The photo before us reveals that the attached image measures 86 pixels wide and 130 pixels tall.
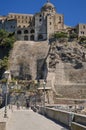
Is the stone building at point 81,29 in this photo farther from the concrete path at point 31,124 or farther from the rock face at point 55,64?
the concrete path at point 31,124

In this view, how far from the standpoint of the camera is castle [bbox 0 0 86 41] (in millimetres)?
84312

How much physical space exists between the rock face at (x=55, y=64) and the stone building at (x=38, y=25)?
4924 mm

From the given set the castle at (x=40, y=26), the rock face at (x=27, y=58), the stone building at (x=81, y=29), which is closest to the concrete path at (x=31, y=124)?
the rock face at (x=27, y=58)

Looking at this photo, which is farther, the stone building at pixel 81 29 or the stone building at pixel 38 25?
the stone building at pixel 81 29

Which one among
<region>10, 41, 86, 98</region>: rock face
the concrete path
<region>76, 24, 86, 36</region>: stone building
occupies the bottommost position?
the concrete path

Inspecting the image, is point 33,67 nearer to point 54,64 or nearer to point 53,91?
point 54,64

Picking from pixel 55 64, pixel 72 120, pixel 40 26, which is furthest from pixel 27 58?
pixel 72 120

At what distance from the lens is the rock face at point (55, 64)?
60750 millimetres

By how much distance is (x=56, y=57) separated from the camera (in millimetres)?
70125

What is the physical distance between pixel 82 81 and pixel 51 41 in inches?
777

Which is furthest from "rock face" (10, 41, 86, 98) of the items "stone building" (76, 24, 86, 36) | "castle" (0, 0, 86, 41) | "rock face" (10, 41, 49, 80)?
"stone building" (76, 24, 86, 36)

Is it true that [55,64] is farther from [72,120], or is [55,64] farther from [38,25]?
[72,120]

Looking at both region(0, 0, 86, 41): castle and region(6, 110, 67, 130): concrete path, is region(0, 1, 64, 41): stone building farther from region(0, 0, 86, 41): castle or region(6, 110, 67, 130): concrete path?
region(6, 110, 67, 130): concrete path

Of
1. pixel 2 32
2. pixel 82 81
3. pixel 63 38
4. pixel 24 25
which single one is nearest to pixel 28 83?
pixel 82 81
